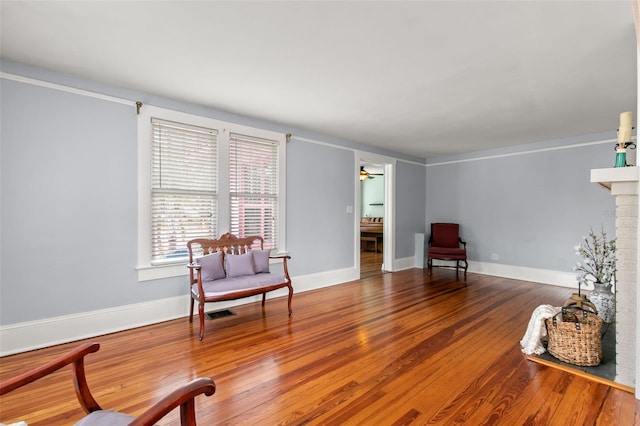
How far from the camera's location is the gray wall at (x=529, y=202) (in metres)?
4.66

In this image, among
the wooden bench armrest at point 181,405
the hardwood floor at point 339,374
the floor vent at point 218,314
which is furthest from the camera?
the floor vent at point 218,314

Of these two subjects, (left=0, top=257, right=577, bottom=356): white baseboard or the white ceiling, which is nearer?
the white ceiling

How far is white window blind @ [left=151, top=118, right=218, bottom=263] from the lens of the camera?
10.6ft

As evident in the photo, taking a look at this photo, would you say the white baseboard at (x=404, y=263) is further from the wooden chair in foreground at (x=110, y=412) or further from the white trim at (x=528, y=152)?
the wooden chair in foreground at (x=110, y=412)

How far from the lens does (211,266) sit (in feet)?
10.4

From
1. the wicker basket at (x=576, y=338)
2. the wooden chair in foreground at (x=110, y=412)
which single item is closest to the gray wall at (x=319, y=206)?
the wicker basket at (x=576, y=338)

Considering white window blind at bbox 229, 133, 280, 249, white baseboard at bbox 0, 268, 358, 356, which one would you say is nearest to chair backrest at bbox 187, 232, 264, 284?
white window blind at bbox 229, 133, 280, 249

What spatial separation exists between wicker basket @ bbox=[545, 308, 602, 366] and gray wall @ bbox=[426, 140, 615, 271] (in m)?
3.00

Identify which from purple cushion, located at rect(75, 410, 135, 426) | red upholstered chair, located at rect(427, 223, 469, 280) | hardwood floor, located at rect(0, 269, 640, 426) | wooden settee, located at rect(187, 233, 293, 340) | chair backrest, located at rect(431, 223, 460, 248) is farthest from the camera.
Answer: chair backrest, located at rect(431, 223, 460, 248)

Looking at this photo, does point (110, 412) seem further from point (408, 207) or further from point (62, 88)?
point (408, 207)

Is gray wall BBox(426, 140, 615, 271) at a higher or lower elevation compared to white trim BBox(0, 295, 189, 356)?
higher

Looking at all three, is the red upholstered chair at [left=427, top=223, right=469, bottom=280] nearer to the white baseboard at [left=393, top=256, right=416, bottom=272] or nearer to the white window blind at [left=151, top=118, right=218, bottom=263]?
the white baseboard at [left=393, top=256, right=416, bottom=272]

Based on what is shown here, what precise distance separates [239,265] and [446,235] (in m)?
4.14

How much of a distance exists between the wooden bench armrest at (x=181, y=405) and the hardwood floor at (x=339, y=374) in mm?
868
